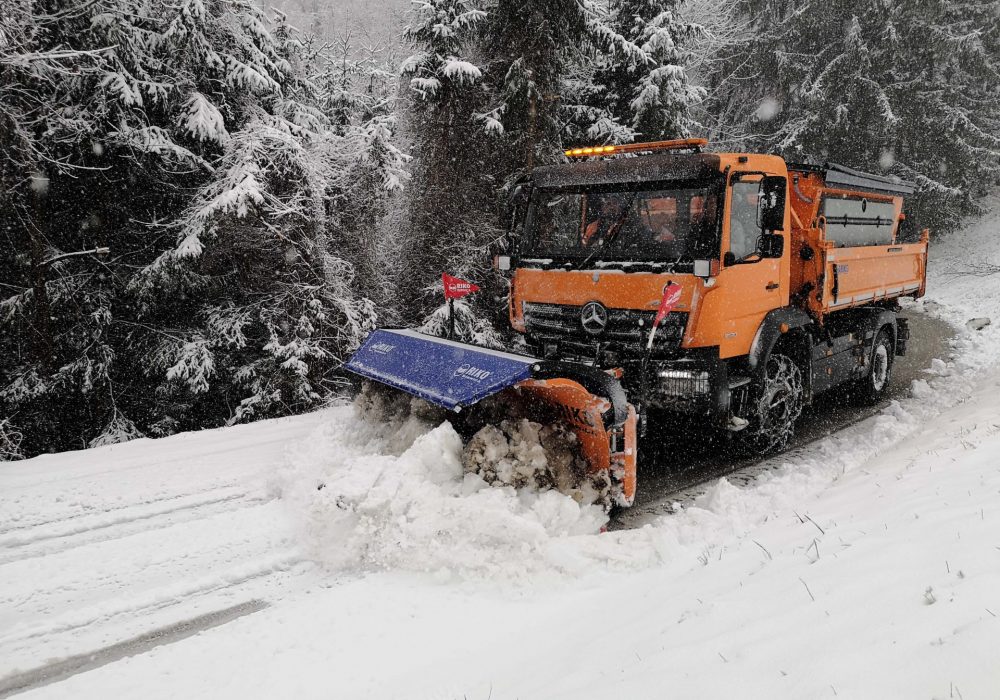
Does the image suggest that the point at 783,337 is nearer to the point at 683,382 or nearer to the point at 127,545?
the point at 683,382

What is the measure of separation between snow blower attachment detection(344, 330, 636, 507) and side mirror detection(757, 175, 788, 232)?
7.38 ft

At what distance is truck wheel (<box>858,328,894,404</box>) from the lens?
29.1ft

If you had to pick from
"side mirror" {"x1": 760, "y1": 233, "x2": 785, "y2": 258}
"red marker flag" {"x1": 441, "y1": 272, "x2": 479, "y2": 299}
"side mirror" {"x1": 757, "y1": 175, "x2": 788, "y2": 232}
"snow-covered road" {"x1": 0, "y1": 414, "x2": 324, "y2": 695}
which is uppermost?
"side mirror" {"x1": 757, "y1": 175, "x2": 788, "y2": 232}

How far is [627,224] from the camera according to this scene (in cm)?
582

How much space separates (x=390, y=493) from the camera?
4402 millimetres

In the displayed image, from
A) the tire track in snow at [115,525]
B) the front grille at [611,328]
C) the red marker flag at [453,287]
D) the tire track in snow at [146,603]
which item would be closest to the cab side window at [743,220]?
the front grille at [611,328]

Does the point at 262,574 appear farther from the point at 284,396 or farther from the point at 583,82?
the point at 583,82

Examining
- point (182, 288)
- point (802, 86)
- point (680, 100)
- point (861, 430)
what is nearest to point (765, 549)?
point (861, 430)

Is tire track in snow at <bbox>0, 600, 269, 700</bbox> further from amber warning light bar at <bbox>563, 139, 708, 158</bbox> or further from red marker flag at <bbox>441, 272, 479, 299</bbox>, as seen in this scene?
amber warning light bar at <bbox>563, 139, 708, 158</bbox>

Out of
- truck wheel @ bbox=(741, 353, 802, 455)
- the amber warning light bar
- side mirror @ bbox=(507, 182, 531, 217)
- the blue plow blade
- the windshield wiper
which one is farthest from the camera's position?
side mirror @ bbox=(507, 182, 531, 217)

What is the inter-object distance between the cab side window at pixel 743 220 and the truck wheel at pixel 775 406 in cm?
141

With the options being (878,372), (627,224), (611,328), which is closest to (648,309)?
(611,328)

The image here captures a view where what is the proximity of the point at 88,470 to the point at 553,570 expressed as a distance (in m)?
4.50

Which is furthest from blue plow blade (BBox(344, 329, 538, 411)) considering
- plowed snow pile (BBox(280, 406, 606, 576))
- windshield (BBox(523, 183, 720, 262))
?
windshield (BBox(523, 183, 720, 262))
